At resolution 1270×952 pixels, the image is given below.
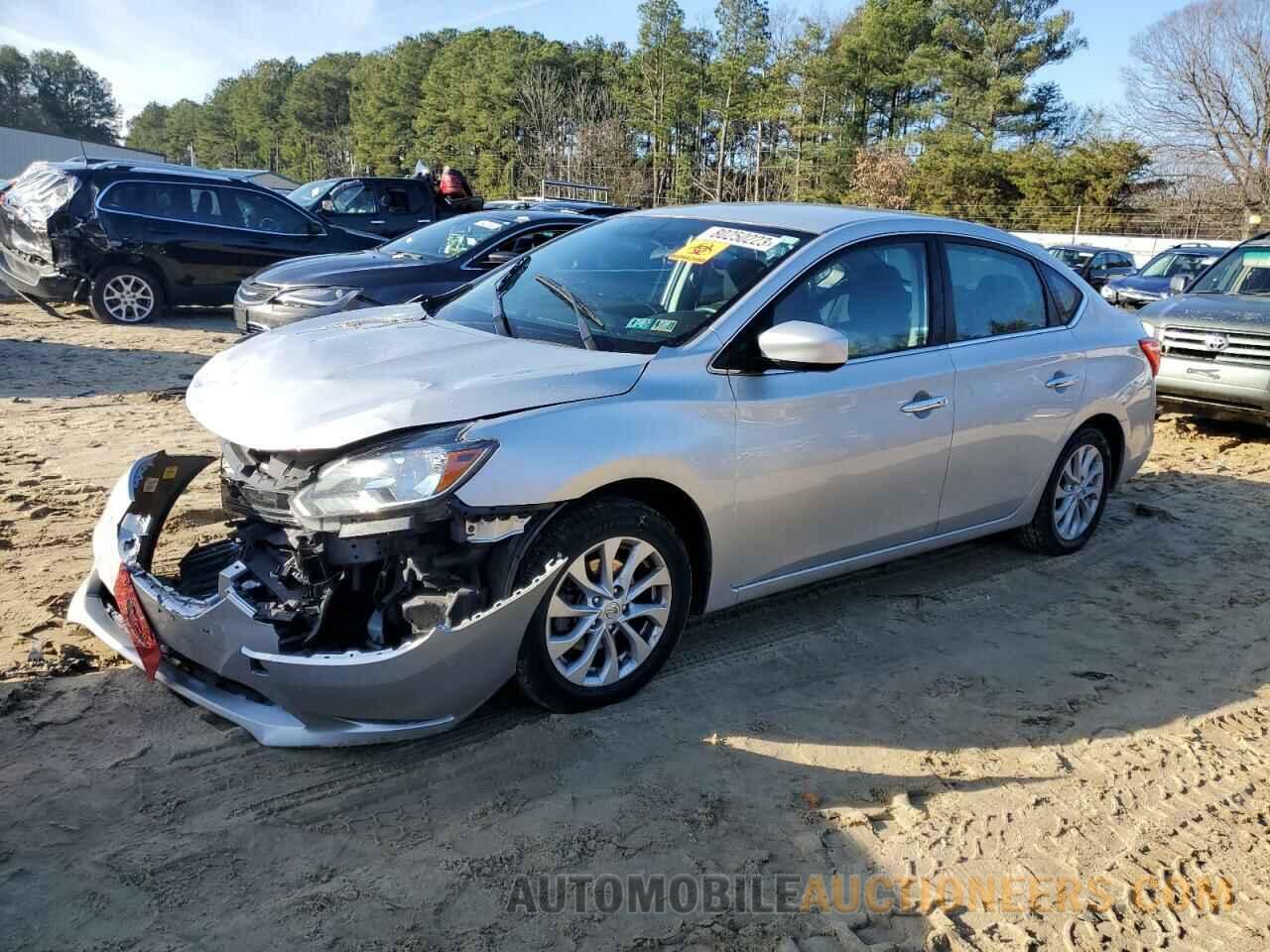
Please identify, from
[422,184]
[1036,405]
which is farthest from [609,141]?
[1036,405]

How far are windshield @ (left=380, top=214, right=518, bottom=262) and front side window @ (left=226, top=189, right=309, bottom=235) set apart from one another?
10.9 ft

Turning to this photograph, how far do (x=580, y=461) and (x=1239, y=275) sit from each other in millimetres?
8670

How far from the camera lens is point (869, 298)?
4.29 meters

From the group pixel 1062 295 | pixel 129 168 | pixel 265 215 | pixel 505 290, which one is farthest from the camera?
pixel 265 215

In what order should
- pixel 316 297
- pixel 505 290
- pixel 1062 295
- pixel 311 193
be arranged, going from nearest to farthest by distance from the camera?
pixel 505 290
pixel 1062 295
pixel 316 297
pixel 311 193

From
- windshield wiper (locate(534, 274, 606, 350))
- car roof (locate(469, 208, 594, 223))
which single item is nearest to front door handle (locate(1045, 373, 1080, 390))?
windshield wiper (locate(534, 274, 606, 350))

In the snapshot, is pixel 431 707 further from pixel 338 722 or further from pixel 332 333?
pixel 332 333

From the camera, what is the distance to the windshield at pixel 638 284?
12.7 ft

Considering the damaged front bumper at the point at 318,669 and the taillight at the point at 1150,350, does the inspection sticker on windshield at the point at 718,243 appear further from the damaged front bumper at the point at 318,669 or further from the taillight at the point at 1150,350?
the taillight at the point at 1150,350

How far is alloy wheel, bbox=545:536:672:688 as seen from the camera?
337cm

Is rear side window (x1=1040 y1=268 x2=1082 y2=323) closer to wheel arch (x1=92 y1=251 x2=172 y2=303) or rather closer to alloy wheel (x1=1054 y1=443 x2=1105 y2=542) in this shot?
alloy wheel (x1=1054 y1=443 x2=1105 y2=542)

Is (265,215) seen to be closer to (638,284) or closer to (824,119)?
(638,284)

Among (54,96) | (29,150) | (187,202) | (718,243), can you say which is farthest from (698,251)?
(54,96)

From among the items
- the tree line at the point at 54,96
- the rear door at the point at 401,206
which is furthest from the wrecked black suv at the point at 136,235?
the tree line at the point at 54,96
